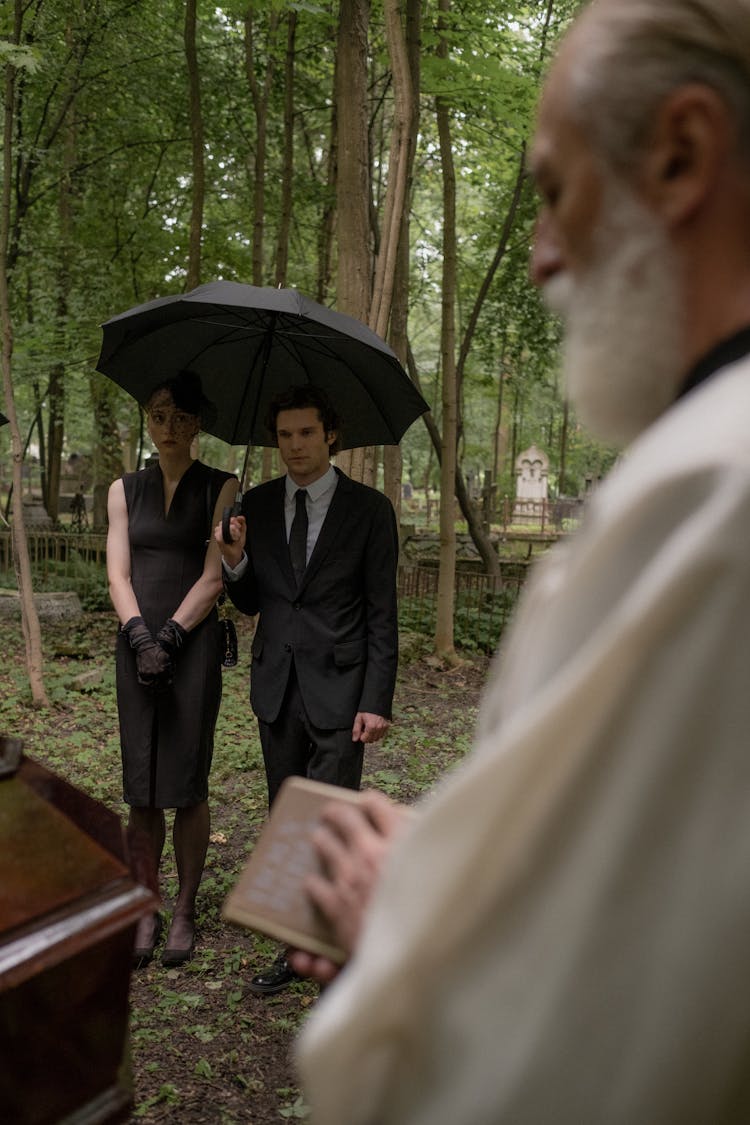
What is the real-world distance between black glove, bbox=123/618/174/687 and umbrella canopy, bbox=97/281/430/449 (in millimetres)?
952

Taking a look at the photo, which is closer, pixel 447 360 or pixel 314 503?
pixel 314 503

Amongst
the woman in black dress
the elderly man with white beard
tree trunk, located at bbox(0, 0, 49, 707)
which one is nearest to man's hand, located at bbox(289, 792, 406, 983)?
the elderly man with white beard

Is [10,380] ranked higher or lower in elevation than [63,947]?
higher

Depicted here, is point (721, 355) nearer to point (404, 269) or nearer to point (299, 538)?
point (299, 538)

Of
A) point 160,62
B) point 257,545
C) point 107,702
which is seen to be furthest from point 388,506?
point 160,62

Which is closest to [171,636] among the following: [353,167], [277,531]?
[277,531]

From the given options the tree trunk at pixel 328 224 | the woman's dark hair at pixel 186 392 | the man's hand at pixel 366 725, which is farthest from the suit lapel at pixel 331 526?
the tree trunk at pixel 328 224

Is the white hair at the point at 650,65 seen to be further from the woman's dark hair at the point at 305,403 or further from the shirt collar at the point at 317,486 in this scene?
the shirt collar at the point at 317,486

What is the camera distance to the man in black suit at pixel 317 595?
3.51m

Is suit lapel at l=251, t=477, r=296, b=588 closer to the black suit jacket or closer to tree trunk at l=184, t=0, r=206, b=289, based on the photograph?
the black suit jacket

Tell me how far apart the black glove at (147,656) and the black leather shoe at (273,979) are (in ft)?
4.08

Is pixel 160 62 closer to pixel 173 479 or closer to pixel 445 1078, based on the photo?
pixel 173 479

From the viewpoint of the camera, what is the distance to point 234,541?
3496 mm

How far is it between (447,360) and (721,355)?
7.86 meters
